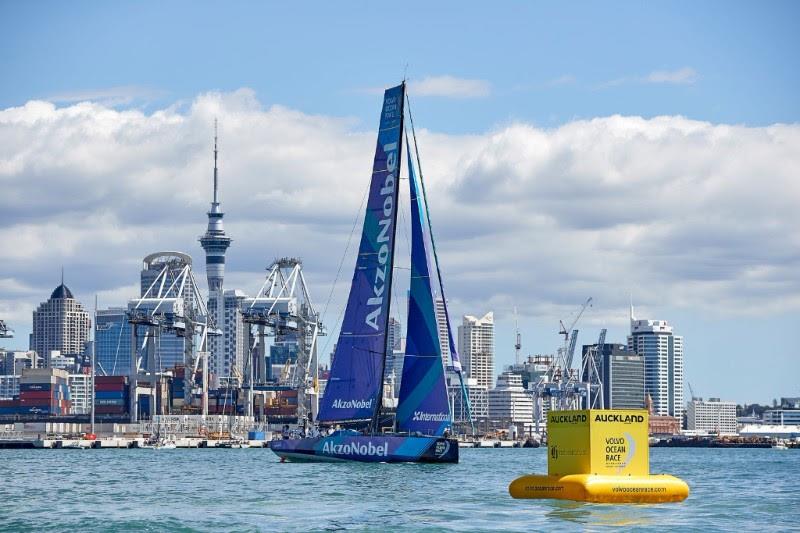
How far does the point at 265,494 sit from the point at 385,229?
25.5m

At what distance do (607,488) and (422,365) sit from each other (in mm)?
31078

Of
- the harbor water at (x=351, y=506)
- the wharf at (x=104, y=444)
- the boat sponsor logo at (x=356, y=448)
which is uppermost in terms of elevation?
the boat sponsor logo at (x=356, y=448)

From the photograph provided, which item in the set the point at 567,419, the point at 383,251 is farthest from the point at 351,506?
the point at 383,251

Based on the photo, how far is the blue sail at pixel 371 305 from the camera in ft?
218

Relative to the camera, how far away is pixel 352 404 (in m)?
66.8

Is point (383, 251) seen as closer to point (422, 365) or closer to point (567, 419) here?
point (422, 365)

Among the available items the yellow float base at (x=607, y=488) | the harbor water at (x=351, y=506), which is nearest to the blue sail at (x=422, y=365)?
the harbor water at (x=351, y=506)

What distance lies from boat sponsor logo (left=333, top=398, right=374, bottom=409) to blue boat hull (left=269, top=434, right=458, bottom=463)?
208cm

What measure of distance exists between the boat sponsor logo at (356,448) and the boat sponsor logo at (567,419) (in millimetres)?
28600

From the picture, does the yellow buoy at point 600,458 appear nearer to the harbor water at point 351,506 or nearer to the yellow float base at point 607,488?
the yellow float base at point 607,488

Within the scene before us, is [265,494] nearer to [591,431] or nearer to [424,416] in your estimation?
[591,431]

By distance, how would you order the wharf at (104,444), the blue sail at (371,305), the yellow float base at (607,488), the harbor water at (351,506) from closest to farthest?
1. the harbor water at (351,506)
2. the yellow float base at (607,488)
3. the blue sail at (371,305)
4. the wharf at (104,444)

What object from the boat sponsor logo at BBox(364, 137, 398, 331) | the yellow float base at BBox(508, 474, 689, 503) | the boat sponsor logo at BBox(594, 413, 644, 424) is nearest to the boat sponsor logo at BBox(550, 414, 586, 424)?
the boat sponsor logo at BBox(594, 413, 644, 424)

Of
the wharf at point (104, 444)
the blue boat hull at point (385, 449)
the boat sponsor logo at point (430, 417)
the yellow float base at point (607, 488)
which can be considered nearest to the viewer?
the yellow float base at point (607, 488)
